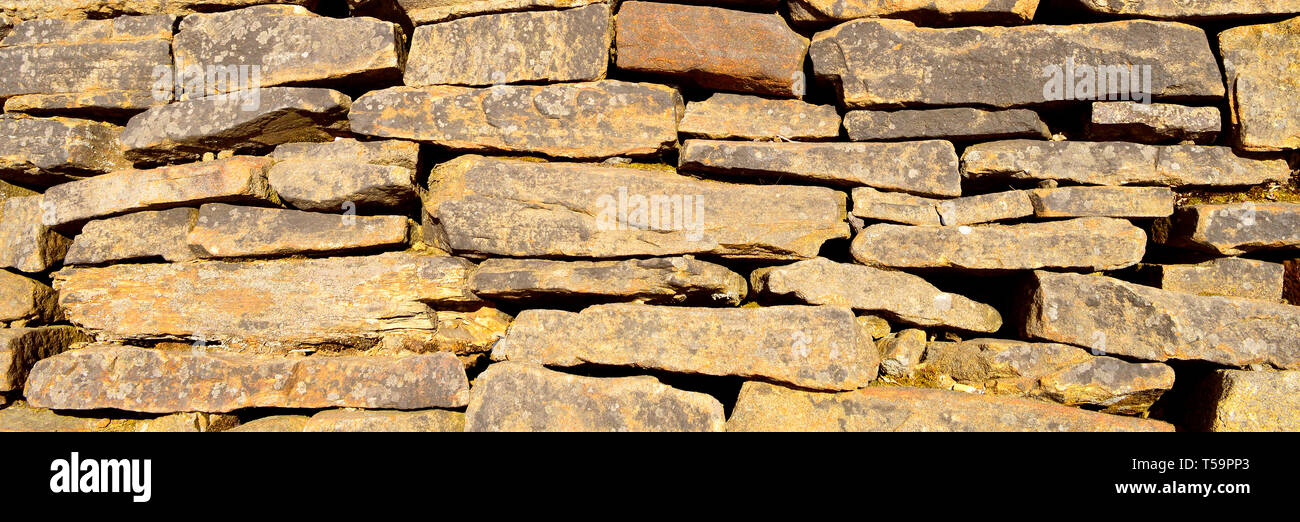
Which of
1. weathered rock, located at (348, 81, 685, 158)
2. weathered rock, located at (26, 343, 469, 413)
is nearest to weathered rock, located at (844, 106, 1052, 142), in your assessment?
weathered rock, located at (348, 81, 685, 158)

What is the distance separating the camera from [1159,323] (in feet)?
9.26

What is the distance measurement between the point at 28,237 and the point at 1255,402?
6.02 metres

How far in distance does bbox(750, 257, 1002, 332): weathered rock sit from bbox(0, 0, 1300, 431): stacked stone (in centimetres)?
1

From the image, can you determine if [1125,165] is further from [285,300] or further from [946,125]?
[285,300]

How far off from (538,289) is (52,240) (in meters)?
2.82

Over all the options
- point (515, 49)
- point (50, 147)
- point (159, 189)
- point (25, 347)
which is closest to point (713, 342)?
point (515, 49)

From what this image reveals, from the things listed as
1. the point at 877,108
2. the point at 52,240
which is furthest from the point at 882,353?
the point at 52,240

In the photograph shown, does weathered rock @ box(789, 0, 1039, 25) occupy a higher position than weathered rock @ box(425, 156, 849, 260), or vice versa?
weathered rock @ box(789, 0, 1039, 25)

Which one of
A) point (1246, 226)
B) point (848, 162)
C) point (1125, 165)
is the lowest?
point (1246, 226)

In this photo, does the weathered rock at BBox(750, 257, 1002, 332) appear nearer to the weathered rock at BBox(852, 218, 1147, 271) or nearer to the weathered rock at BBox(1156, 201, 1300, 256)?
the weathered rock at BBox(852, 218, 1147, 271)

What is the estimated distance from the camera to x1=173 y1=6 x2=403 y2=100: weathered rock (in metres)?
3.32

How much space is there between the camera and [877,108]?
315cm

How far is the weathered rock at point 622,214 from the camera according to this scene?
3041mm

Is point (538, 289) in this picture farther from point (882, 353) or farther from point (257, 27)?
point (257, 27)
